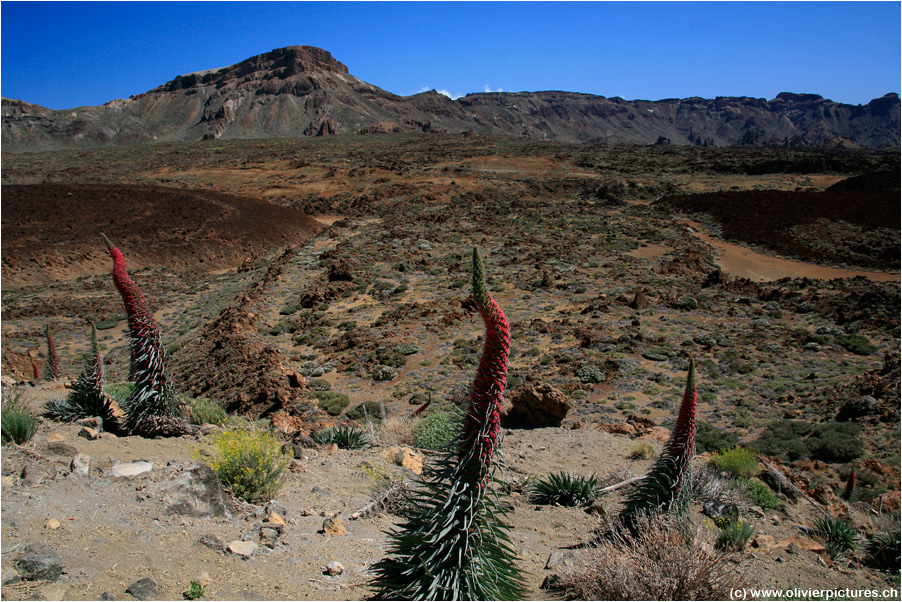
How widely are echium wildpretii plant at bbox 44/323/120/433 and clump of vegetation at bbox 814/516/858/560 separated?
280 inches

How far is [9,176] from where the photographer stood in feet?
155

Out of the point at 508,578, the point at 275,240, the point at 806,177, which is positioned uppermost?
→ the point at 806,177

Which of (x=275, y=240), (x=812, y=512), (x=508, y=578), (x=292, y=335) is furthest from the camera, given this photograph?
(x=275, y=240)

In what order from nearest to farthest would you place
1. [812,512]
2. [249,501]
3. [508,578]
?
1. [508,578]
2. [249,501]
3. [812,512]

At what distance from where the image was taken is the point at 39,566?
2.78 metres

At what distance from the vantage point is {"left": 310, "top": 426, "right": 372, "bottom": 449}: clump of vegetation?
637cm

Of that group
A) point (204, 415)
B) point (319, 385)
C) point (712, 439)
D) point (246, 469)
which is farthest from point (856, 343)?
point (204, 415)

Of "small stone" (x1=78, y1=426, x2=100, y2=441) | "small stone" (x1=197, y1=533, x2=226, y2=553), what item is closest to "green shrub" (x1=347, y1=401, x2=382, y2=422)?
"small stone" (x1=78, y1=426, x2=100, y2=441)

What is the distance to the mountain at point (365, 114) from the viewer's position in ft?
328

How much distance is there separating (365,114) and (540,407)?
11510 cm

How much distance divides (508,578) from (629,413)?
7293 mm

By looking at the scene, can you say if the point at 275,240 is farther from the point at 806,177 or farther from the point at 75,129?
the point at 75,129

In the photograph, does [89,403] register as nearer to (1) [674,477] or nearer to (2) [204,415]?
(2) [204,415]

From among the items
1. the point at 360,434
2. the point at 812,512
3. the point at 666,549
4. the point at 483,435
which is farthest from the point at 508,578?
the point at 812,512
